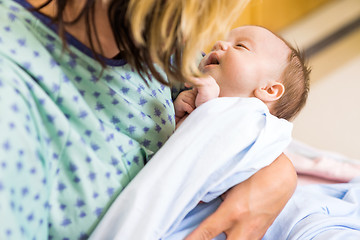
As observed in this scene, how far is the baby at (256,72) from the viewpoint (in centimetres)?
100

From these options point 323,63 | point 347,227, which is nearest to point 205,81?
point 347,227

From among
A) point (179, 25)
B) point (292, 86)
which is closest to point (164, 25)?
point (179, 25)

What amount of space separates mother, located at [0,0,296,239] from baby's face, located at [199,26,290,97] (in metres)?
0.23

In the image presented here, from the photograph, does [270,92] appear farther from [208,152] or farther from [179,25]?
[179,25]

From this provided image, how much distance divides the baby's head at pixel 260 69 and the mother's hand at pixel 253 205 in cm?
15

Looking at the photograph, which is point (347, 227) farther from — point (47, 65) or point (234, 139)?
point (47, 65)

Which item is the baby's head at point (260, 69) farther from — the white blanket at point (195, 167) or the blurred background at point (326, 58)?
the blurred background at point (326, 58)

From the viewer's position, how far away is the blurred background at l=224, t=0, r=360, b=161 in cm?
194

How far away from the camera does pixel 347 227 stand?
958 mm

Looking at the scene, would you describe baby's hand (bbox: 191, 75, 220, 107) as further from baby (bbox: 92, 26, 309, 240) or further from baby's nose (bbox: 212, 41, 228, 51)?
baby's nose (bbox: 212, 41, 228, 51)

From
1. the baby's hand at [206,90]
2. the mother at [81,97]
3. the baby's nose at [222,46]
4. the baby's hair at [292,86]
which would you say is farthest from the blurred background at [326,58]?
the mother at [81,97]

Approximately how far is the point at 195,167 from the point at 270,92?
321mm

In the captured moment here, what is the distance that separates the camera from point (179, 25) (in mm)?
688

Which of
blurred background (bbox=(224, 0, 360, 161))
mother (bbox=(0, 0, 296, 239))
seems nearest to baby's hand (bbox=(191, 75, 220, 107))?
mother (bbox=(0, 0, 296, 239))
